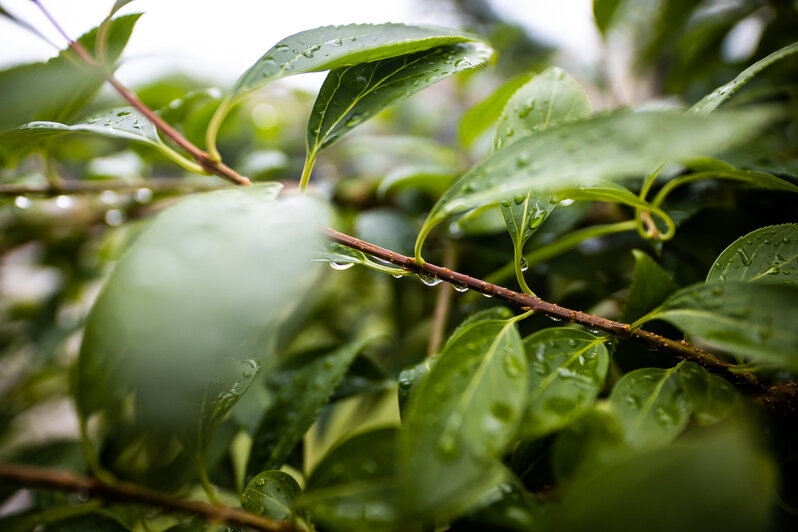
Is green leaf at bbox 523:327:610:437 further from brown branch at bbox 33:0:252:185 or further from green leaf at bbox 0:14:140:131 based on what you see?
green leaf at bbox 0:14:140:131

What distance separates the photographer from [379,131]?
145cm

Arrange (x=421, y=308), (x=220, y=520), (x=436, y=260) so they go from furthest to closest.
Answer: (x=421, y=308)
(x=436, y=260)
(x=220, y=520)

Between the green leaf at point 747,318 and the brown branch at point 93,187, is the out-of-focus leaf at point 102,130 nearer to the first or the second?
the brown branch at point 93,187

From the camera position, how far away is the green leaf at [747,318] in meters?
0.25

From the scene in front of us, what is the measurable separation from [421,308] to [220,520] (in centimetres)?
60

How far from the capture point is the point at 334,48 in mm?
A: 375

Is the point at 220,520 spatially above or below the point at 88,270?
above

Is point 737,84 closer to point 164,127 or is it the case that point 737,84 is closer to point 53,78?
point 164,127

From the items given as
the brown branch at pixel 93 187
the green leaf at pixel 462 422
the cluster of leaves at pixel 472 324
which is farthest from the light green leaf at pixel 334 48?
the brown branch at pixel 93 187

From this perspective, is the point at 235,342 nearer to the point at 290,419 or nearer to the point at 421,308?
the point at 290,419

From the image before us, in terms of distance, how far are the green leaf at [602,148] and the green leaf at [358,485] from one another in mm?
197

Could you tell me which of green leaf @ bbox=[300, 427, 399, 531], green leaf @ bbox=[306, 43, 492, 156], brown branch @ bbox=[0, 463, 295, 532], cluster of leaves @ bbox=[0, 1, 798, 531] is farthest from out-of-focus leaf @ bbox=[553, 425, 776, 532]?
green leaf @ bbox=[306, 43, 492, 156]

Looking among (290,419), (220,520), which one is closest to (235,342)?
(220,520)

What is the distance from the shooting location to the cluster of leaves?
22cm
